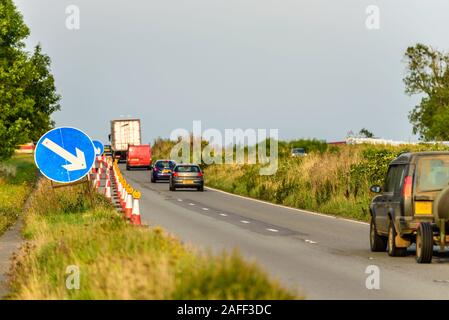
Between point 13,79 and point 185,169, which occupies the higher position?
point 13,79

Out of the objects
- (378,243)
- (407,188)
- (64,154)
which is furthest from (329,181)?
(407,188)

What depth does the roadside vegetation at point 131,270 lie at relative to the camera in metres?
8.32

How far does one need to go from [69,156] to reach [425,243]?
6571mm

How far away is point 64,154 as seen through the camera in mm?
20047

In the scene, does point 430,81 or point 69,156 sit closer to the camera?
point 69,156

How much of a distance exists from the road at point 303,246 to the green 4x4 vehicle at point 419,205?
311 mm

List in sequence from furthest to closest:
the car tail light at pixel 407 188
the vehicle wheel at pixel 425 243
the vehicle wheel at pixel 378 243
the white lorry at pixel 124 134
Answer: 1. the white lorry at pixel 124 134
2. the vehicle wheel at pixel 378 243
3. the car tail light at pixel 407 188
4. the vehicle wheel at pixel 425 243

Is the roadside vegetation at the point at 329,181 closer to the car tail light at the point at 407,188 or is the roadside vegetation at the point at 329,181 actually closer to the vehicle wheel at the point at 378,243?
the vehicle wheel at the point at 378,243

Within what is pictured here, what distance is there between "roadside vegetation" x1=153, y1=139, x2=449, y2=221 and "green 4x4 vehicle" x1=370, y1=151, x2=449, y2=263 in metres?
11.7

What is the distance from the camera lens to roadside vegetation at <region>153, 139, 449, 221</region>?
34.6 metres

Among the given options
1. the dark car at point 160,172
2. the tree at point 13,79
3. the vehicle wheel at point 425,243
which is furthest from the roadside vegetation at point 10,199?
the vehicle wheel at point 425,243

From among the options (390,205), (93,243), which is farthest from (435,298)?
(390,205)

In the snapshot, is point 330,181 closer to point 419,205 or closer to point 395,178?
point 395,178

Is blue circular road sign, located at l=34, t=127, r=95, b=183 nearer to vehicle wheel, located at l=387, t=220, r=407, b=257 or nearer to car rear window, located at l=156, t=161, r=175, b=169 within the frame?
vehicle wheel, located at l=387, t=220, r=407, b=257
